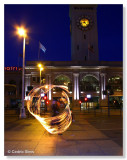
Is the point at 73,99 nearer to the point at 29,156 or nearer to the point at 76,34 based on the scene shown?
the point at 76,34

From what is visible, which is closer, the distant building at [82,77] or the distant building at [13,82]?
the distant building at [82,77]

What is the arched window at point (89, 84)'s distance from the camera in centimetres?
5359

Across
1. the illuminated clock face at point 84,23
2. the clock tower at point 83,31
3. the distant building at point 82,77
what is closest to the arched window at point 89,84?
the distant building at point 82,77

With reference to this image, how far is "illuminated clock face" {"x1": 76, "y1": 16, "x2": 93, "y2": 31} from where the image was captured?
58406 mm

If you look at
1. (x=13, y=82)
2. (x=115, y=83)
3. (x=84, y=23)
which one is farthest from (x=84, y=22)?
(x=13, y=82)

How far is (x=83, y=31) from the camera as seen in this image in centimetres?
5928

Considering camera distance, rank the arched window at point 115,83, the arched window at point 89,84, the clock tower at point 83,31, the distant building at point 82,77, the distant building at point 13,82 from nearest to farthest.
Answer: the distant building at point 82,77 < the arched window at point 115,83 < the arched window at point 89,84 < the distant building at point 13,82 < the clock tower at point 83,31

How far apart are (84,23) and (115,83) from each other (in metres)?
21.6

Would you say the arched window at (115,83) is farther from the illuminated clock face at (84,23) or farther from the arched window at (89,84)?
the illuminated clock face at (84,23)

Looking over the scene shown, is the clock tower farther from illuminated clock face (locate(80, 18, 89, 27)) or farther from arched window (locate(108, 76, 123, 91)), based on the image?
arched window (locate(108, 76, 123, 91))

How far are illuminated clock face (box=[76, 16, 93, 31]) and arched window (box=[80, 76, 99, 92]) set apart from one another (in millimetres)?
16586

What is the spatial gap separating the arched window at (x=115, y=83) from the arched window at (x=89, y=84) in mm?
4024

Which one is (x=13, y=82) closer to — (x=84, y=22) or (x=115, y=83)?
(x=84, y=22)
